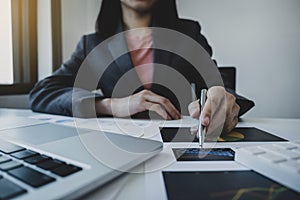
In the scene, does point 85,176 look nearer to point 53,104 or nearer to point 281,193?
point 281,193

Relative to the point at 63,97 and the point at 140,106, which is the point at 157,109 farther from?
the point at 63,97

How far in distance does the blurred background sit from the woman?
10cm

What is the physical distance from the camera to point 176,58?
3.28 feet

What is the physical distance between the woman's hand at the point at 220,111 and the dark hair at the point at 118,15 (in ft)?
1.84

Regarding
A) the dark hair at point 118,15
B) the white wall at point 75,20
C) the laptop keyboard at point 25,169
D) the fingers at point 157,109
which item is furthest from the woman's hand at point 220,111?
the white wall at point 75,20

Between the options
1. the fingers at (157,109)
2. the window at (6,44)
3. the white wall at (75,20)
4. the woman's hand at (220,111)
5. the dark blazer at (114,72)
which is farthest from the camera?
the white wall at (75,20)

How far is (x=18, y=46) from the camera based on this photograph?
112cm

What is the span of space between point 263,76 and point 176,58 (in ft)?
1.36

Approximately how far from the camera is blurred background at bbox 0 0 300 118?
1068mm

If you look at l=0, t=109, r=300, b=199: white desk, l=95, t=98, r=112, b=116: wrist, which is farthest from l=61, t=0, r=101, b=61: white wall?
l=0, t=109, r=300, b=199: white desk

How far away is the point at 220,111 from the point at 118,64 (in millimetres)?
564

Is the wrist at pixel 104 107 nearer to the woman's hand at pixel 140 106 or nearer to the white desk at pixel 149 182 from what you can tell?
the woman's hand at pixel 140 106

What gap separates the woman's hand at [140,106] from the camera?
0.68 m

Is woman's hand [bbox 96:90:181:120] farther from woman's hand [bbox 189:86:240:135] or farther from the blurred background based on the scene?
the blurred background
